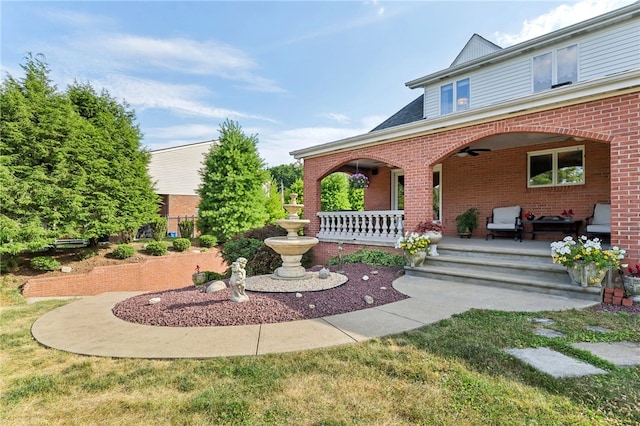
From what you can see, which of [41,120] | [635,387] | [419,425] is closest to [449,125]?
[635,387]

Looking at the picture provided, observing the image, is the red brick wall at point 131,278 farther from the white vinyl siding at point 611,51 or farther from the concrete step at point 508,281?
the white vinyl siding at point 611,51

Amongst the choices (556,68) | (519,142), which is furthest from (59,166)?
(556,68)

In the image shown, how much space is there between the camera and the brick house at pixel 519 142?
5129 mm

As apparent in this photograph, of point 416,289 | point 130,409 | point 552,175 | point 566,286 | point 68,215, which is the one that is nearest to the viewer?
point 130,409

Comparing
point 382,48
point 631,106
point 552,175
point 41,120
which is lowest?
point 552,175

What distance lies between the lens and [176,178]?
865 inches

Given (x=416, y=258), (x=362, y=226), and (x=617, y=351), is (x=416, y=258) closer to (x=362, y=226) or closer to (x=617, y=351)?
(x=362, y=226)

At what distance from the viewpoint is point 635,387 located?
2.29 meters

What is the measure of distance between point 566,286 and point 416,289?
2261mm

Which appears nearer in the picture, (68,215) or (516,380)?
(516,380)

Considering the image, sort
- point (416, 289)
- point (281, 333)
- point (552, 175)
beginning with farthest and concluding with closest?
point (552, 175), point (416, 289), point (281, 333)

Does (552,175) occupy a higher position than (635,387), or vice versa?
(552,175)

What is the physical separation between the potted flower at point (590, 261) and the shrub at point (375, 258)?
127 inches

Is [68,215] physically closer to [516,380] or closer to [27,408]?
[27,408]
